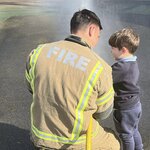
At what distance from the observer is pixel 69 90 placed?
281 cm

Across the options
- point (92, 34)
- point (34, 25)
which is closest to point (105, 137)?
point (92, 34)

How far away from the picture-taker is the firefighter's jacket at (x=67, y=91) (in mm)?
2793


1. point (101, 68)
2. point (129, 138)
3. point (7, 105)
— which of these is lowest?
point (7, 105)

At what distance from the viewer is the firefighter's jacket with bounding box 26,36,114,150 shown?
2.79m

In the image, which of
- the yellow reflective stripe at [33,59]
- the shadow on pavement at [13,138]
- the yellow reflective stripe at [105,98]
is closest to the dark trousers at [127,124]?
the yellow reflective stripe at [105,98]

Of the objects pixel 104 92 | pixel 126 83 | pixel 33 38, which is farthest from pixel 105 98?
pixel 33 38

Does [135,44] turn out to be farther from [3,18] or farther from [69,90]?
[3,18]

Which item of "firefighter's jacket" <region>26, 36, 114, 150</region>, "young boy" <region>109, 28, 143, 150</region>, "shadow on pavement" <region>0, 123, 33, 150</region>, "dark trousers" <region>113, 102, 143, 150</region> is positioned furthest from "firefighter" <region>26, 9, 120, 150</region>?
"shadow on pavement" <region>0, 123, 33, 150</region>

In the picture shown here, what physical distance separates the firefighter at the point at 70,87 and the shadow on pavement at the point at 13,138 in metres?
1.99

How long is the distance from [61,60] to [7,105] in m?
3.55

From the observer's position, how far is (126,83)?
12.2ft

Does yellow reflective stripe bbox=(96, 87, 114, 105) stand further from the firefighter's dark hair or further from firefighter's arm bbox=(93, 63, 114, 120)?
the firefighter's dark hair

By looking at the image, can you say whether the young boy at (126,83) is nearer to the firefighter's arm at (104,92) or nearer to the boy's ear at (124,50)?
the boy's ear at (124,50)

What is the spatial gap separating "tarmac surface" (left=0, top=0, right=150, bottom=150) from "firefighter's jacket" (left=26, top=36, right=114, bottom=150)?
6.68 feet
